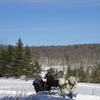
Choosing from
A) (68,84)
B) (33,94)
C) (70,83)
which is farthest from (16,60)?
(33,94)

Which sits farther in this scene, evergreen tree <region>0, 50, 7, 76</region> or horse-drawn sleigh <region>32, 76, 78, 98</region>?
evergreen tree <region>0, 50, 7, 76</region>

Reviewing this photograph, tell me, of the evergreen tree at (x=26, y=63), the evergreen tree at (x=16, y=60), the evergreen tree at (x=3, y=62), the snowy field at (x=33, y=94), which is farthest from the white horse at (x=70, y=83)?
the evergreen tree at (x=3, y=62)

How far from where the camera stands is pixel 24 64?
5469 cm

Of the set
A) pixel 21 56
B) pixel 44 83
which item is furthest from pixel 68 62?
pixel 44 83

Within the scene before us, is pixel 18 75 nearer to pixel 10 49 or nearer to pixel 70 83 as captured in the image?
pixel 10 49

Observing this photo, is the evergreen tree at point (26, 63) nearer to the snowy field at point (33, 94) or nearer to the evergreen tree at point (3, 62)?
the evergreen tree at point (3, 62)

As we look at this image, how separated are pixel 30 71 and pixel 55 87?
36344 millimetres

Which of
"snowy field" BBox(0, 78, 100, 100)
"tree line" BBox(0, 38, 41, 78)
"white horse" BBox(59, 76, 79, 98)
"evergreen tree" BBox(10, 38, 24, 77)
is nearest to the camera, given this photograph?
"snowy field" BBox(0, 78, 100, 100)

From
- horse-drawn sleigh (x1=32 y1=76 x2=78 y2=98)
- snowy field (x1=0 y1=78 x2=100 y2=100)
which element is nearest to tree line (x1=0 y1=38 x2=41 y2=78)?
snowy field (x1=0 y1=78 x2=100 y2=100)

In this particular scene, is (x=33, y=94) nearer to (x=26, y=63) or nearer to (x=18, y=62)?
(x=26, y=63)

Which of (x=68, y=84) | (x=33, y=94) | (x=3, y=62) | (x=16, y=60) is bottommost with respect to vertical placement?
(x=33, y=94)

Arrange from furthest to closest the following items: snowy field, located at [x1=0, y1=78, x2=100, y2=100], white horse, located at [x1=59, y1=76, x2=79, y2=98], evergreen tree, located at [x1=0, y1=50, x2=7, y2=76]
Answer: evergreen tree, located at [x1=0, y1=50, x2=7, y2=76]
white horse, located at [x1=59, y1=76, x2=79, y2=98]
snowy field, located at [x1=0, y1=78, x2=100, y2=100]

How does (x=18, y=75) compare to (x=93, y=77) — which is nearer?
(x=18, y=75)

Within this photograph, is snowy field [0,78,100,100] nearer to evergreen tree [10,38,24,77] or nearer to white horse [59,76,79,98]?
white horse [59,76,79,98]
